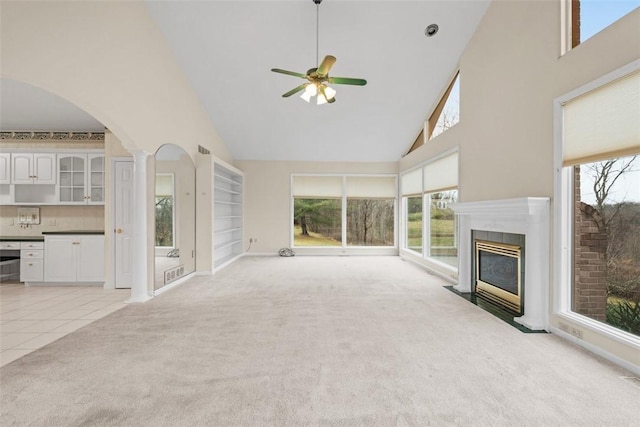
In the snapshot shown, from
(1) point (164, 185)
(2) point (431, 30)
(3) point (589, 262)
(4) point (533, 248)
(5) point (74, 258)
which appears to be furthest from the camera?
(5) point (74, 258)

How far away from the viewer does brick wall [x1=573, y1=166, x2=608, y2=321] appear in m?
2.72

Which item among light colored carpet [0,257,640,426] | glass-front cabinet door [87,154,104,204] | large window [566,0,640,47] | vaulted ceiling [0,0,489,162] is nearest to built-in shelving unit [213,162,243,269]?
vaulted ceiling [0,0,489,162]

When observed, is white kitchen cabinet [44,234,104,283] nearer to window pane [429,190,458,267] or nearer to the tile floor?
the tile floor

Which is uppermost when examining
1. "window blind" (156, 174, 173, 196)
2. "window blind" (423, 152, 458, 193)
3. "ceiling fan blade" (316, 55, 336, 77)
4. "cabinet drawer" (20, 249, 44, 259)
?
"ceiling fan blade" (316, 55, 336, 77)

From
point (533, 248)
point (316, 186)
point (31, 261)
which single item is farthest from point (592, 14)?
point (31, 261)

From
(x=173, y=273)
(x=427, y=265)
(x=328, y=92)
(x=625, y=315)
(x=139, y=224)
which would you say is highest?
(x=328, y=92)

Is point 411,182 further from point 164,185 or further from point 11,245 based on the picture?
point 11,245

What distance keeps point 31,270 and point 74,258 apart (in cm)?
71

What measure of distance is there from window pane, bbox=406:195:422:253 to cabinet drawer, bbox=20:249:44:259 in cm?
720

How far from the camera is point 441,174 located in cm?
573

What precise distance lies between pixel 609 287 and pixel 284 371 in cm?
295

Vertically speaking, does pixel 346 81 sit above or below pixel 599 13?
below

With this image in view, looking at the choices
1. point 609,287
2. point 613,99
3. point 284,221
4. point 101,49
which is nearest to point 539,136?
point 613,99

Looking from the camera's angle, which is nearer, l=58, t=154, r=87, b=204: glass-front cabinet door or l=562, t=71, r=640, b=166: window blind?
l=562, t=71, r=640, b=166: window blind
